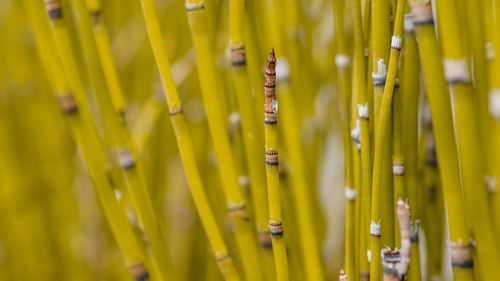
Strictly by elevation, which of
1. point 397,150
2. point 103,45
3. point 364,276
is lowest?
point 364,276

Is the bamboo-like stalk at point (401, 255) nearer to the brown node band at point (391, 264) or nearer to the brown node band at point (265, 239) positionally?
the brown node band at point (391, 264)

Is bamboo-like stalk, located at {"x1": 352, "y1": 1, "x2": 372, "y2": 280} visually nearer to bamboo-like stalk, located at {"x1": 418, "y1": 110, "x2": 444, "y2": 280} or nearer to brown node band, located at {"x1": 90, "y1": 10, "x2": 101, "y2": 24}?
bamboo-like stalk, located at {"x1": 418, "y1": 110, "x2": 444, "y2": 280}

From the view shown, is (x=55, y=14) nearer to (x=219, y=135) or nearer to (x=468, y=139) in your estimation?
(x=219, y=135)

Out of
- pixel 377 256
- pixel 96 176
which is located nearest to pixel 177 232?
pixel 96 176

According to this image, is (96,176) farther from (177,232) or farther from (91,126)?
(177,232)

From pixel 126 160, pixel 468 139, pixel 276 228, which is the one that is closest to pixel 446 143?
pixel 468 139

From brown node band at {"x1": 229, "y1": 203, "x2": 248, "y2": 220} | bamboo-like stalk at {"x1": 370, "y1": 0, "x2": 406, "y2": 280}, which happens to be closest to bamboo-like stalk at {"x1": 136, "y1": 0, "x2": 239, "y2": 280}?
brown node band at {"x1": 229, "y1": 203, "x2": 248, "y2": 220}
